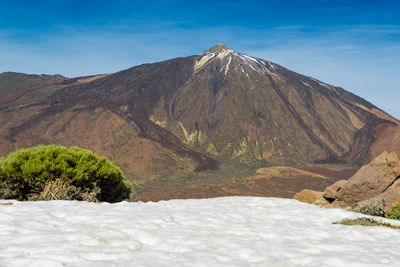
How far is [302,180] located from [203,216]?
137ft

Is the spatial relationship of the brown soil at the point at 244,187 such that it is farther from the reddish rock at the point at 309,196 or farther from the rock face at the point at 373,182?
the rock face at the point at 373,182

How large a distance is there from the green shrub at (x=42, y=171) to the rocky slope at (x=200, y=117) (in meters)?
41.6

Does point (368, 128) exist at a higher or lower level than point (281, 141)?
higher

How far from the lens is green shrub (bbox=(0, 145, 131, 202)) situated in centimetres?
912

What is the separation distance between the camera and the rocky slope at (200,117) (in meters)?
63.6

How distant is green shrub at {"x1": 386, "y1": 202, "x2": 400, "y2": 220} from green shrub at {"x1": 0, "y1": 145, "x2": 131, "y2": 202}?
8261 mm

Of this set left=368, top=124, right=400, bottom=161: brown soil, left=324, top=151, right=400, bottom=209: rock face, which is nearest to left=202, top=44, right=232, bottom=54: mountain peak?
left=368, top=124, right=400, bottom=161: brown soil

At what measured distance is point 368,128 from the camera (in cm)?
8531

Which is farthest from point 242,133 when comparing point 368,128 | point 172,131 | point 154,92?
point 368,128

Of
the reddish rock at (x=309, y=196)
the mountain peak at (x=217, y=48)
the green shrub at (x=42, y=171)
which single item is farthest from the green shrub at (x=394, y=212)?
the mountain peak at (x=217, y=48)

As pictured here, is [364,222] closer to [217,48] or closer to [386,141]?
[386,141]

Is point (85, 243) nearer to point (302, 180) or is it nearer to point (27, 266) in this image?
Answer: point (27, 266)

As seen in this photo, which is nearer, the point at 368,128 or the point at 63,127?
the point at 63,127

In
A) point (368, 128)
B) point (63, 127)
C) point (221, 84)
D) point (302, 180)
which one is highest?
point (221, 84)
